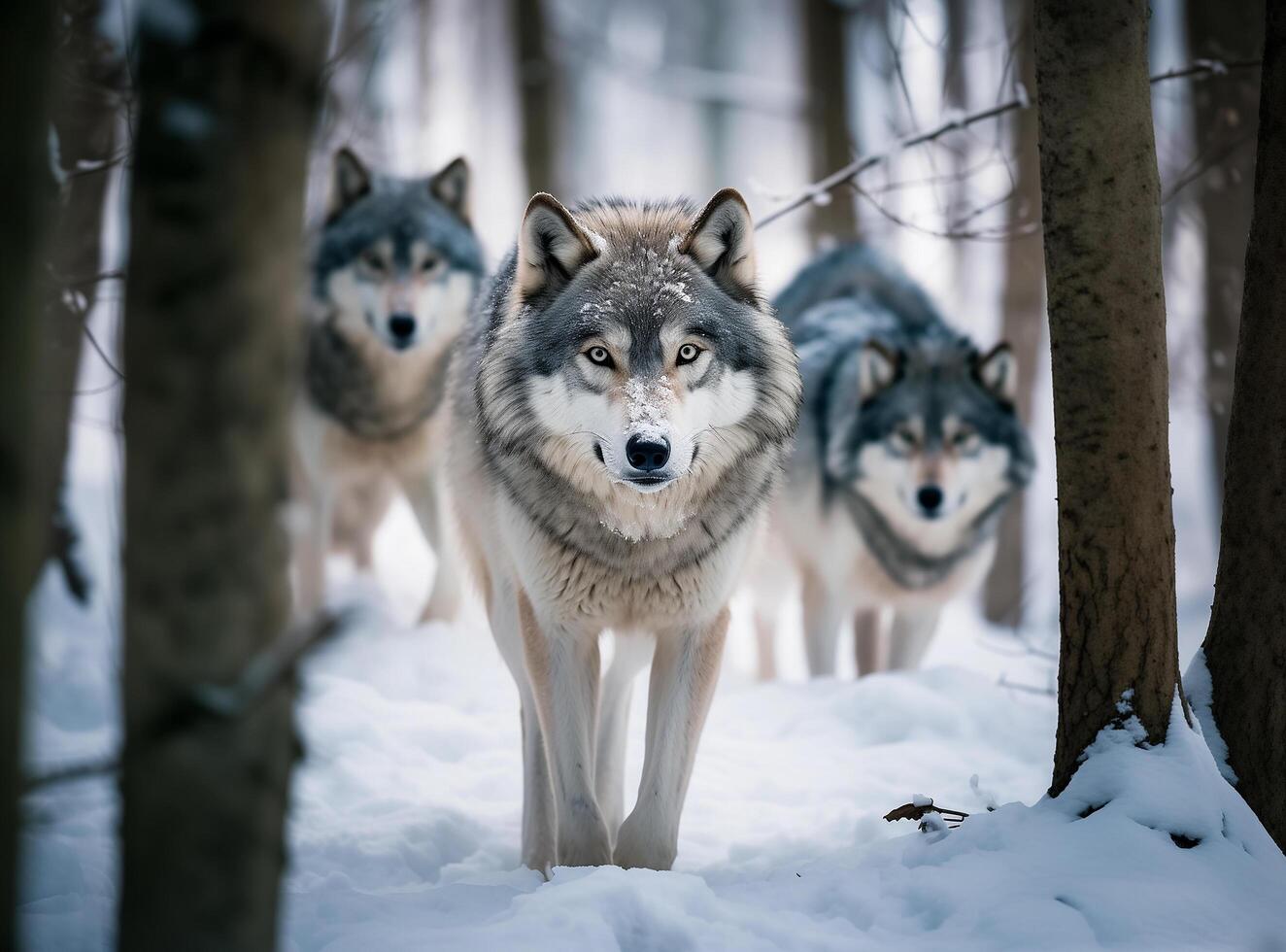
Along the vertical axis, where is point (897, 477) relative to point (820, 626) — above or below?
above

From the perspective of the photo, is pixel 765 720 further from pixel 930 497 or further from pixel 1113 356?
pixel 1113 356

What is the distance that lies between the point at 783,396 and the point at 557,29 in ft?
46.6

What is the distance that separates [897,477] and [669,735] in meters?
3.35

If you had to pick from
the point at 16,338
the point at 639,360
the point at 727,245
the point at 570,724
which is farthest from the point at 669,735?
the point at 16,338

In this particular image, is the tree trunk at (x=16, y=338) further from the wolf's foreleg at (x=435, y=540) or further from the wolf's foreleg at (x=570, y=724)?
the wolf's foreleg at (x=435, y=540)

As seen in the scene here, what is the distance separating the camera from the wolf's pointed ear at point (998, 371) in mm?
6379

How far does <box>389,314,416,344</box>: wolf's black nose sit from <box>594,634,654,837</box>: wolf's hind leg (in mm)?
3300

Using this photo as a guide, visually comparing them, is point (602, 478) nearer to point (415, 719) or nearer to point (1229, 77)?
point (415, 719)

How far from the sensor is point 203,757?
5.18 feet

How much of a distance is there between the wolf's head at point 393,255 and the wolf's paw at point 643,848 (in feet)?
13.4

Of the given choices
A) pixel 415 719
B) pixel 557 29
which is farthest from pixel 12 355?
pixel 557 29

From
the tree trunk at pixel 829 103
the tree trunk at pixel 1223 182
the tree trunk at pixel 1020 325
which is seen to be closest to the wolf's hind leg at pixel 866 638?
the tree trunk at pixel 1020 325

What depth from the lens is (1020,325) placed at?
8867 millimetres

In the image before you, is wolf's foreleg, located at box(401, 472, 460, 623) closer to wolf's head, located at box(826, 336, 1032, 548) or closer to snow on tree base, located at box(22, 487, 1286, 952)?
snow on tree base, located at box(22, 487, 1286, 952)
